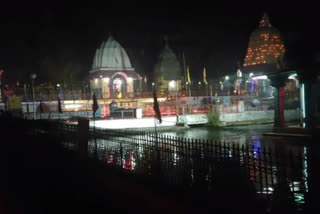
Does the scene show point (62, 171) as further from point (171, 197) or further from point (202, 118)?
point (202, 118)

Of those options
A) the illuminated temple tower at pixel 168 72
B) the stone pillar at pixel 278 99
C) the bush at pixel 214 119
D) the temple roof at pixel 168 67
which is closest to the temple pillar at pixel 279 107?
the stone pillar at pixel 278 99

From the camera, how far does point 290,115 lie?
118 feet

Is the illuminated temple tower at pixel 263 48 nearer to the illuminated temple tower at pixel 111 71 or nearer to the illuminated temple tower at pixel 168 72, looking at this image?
the illuminated temple tower at pixel 168 72

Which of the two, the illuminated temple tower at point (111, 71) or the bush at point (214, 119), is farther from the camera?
the illuminated temple tower at point (111, 71)

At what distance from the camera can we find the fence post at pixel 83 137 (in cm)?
1239

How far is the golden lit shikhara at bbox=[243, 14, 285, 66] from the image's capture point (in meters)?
48.8

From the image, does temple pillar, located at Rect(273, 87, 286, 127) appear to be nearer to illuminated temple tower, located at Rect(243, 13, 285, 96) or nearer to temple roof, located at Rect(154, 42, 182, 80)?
illuminated temple tower, located at Rect(243, 13, 285, 96)

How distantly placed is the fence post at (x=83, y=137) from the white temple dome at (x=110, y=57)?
39.6m

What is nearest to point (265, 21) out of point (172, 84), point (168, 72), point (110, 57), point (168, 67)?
point (168, 67)

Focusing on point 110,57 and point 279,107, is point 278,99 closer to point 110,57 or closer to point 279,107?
point 279,107

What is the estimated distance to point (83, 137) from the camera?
12.5 m

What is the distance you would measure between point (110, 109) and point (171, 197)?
27.1 meters

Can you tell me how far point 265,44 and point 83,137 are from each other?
138ft

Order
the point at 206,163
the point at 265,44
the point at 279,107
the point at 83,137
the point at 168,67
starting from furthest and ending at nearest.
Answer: the point at 168,67
the point at 265,44
the point at 279,107
the point at 83,137
the point at 206,163
